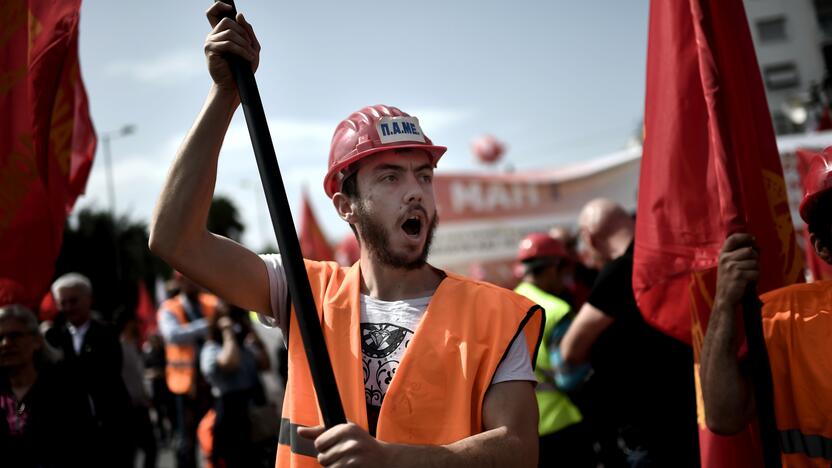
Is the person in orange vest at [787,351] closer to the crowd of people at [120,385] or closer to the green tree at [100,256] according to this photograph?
the crowd of people at [120,385]

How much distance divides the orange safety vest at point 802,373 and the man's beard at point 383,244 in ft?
3.36

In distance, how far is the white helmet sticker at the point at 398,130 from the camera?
2420 millimetres

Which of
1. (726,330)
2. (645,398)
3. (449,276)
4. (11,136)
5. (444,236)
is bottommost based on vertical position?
(645,398)

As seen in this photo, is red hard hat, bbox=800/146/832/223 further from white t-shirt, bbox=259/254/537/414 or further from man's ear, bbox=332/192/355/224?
man's ear, bbox=332/192/355/224

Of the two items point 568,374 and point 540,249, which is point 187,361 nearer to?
point 540,249

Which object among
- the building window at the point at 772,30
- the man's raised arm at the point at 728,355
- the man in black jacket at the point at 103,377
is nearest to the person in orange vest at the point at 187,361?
the man in black jacket at the point at 103,377

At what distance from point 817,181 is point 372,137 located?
134cm

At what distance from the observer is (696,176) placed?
9.91 ft

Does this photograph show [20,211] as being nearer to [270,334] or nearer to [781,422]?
[781,422]

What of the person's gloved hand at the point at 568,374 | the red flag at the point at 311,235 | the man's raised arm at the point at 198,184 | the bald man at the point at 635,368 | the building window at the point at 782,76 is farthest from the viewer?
the building window at the point at 782,76

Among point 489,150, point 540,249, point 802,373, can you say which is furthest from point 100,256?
point 802,373

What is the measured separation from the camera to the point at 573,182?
1603 cm

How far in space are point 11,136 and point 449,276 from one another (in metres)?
2.23

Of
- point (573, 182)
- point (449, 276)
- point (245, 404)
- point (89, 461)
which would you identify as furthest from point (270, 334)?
point (449, 276)
